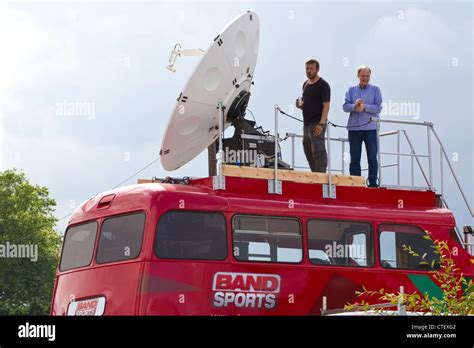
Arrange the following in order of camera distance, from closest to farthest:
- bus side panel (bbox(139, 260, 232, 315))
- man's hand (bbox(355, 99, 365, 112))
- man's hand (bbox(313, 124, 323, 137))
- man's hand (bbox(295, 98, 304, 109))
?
bus side panel (bbox(139, 260, 232, 315)) < man's hand (bbox(313, 124, 323, 137)) < man's hand (bbox(355, 99, 365, 112)) < man's hand (bbox(295, 98, 304, 109))

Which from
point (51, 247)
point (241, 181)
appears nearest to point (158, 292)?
point (241, 181)

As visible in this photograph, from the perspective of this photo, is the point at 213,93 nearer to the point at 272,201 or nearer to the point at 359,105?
the point at 272,201

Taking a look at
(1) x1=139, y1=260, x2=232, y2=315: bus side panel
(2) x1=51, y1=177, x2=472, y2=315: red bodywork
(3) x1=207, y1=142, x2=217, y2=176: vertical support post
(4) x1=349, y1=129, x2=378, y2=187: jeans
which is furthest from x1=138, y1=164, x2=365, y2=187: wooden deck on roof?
(3) x1=207, y1=142, x2=217, y2=176: vertical support post

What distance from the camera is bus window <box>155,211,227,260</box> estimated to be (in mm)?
15109

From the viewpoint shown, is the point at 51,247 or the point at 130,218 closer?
the point at 130,218

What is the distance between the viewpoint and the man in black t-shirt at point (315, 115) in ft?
57.8

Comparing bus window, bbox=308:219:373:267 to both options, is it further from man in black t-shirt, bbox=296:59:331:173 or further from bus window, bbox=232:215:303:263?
man in black t-shirt, bbox=296:59:331:173

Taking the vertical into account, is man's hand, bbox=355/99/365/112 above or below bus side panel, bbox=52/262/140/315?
above

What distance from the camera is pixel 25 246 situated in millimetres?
59000

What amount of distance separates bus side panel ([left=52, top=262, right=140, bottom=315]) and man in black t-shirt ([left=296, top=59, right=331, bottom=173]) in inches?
175

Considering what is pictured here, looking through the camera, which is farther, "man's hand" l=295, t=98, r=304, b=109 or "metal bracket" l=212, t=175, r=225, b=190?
"man's hand" l=295, t=98, r=304, b=109
